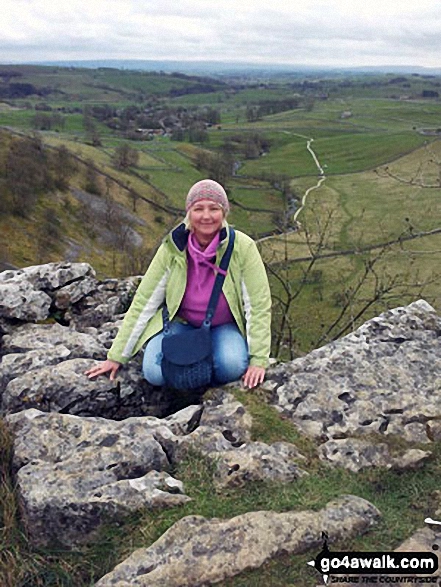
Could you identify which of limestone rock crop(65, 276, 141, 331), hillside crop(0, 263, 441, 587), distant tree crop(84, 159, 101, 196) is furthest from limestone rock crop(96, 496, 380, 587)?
distant tree crop(84, 159, 101, 196)

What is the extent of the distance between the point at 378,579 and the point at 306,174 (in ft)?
377

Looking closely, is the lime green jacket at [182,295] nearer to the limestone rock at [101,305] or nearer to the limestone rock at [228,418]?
the limestone rock at [228,418]

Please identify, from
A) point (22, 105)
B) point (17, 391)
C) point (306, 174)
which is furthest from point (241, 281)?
point (22, 105)

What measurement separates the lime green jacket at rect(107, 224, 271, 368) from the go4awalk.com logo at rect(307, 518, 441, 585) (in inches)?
102

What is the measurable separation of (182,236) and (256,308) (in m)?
1.28

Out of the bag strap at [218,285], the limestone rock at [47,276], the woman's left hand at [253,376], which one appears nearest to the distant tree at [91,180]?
the limestone rock at [47,276]

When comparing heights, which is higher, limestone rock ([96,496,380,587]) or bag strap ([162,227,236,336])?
bag strap ([162,227,236,336])

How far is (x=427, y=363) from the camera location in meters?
7.02

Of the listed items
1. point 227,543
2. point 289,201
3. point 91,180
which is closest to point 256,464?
point 227,543

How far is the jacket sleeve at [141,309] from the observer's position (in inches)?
259

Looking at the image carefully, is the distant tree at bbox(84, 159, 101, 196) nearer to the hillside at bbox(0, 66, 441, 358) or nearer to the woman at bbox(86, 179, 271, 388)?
the hillside at bbox(0, 66, 441, 358)

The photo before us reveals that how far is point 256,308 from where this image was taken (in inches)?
256

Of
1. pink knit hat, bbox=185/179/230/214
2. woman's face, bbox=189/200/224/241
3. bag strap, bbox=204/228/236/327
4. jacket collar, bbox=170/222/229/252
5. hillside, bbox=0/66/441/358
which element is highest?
pink knit hat, bbox=185/179/230/214

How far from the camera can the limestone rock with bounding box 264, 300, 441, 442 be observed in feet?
19.7
